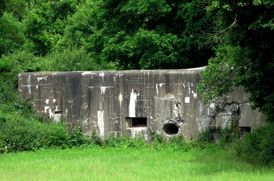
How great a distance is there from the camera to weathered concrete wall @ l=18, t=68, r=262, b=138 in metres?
19.7

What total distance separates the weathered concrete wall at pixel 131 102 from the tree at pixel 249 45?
8.91ft

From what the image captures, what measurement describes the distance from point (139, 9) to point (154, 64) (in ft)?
6.94

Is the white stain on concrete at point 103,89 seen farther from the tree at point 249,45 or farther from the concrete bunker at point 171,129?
the tree at point 249,45

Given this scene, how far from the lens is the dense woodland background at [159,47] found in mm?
14992

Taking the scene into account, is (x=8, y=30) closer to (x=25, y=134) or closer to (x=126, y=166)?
(x=25, y=134)

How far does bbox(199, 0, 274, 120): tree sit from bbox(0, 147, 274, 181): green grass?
1.68 meters

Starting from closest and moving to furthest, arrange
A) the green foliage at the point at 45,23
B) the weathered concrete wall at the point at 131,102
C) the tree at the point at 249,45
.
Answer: the tree at the point at 249,45
the weathered concrete wall at the point at 131,102
the green foliage at the point at 45,23

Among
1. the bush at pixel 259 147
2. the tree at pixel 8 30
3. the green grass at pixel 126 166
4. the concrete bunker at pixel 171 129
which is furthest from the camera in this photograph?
the tree at pixel 8 30

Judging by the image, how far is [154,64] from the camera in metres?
26.4

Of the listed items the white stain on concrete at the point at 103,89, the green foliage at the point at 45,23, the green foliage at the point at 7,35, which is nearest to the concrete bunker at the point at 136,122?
the white stain on concrete at the point at 103,89

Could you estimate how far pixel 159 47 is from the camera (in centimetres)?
2598

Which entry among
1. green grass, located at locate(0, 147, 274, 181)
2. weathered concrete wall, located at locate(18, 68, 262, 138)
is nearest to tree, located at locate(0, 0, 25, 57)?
weathered concrete wall, located at locate(18, 68, 262, 138)

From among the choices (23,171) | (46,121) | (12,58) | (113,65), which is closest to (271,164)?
(23,171)

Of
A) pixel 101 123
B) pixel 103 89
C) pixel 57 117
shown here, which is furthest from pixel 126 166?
pixel 57 117
